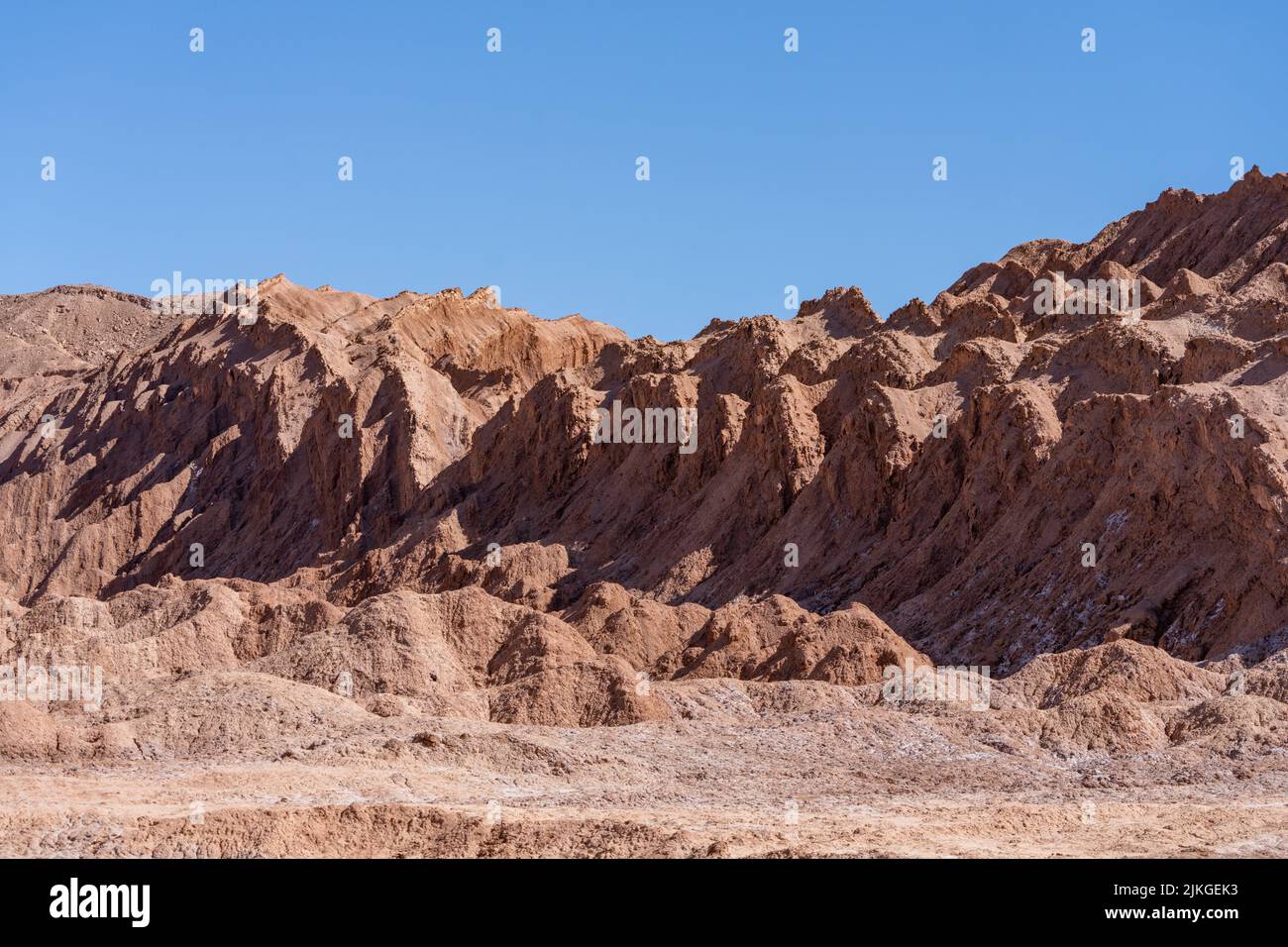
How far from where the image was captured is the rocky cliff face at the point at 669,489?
37.6 metres

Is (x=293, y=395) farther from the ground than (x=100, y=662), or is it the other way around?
(x=293, y=395)

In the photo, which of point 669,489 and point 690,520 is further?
point 669,489

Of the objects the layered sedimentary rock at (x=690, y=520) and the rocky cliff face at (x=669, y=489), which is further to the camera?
the rocky cliff face at (x=669, y=489)

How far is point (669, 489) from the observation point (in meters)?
57.6

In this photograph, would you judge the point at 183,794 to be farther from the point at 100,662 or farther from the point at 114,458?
the point at 114,458

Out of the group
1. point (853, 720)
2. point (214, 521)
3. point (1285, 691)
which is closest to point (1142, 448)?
point (1285, 691)

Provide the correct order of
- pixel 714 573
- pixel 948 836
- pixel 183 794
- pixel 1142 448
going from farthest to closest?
1. pixel 714 573
2. pixel 1142 448
3. pixel 183 794
4. pixel 948 836

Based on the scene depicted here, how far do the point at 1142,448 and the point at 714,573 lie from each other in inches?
563

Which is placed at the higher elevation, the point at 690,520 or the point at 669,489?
the point at 669,489

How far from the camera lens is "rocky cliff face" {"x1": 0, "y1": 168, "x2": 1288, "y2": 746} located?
123 feet

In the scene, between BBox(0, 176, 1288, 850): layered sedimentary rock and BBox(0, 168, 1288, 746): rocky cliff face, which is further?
BBox(0, 168, 1288, 746): rocky cliff face
